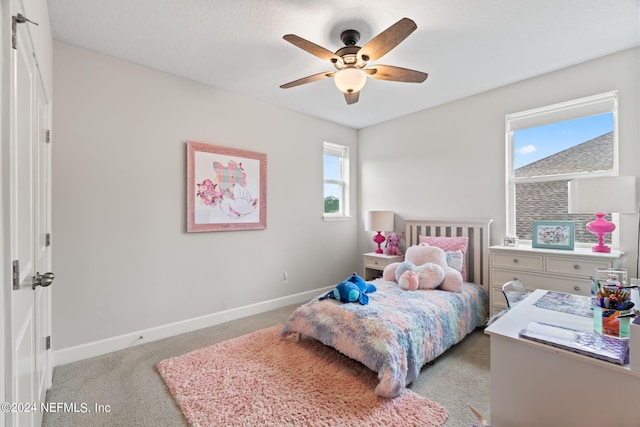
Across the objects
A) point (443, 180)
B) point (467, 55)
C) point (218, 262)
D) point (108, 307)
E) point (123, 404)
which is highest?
point (467, 55)

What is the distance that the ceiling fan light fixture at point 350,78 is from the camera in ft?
6.75

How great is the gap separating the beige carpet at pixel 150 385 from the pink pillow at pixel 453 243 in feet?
2.70

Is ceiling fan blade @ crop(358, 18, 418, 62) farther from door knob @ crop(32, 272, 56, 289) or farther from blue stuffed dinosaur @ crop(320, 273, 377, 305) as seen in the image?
door knob @ crop(32, 272, 56, 289)

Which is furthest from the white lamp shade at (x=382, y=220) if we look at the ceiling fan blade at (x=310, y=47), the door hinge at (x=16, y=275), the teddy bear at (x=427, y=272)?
the door hinge at (x=16, y=275)

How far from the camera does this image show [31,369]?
1.33m

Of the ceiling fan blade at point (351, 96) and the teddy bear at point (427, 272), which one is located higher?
the ceiling fan blade at point (351, 96)

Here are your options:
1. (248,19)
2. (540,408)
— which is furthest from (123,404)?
(248,19)

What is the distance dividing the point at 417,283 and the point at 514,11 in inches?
91.9

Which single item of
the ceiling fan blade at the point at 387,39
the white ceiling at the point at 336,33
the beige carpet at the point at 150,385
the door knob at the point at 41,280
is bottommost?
the beige carpet at the point at 150,385

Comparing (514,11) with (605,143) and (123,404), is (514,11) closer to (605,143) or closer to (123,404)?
(605,143)

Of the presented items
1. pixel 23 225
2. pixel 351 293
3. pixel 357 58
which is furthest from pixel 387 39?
pixel 23 225

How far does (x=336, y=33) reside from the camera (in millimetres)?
2254

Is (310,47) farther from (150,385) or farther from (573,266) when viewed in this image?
(573,266)

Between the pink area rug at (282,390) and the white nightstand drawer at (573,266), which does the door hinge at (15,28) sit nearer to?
the pink area rug at (282,390)
